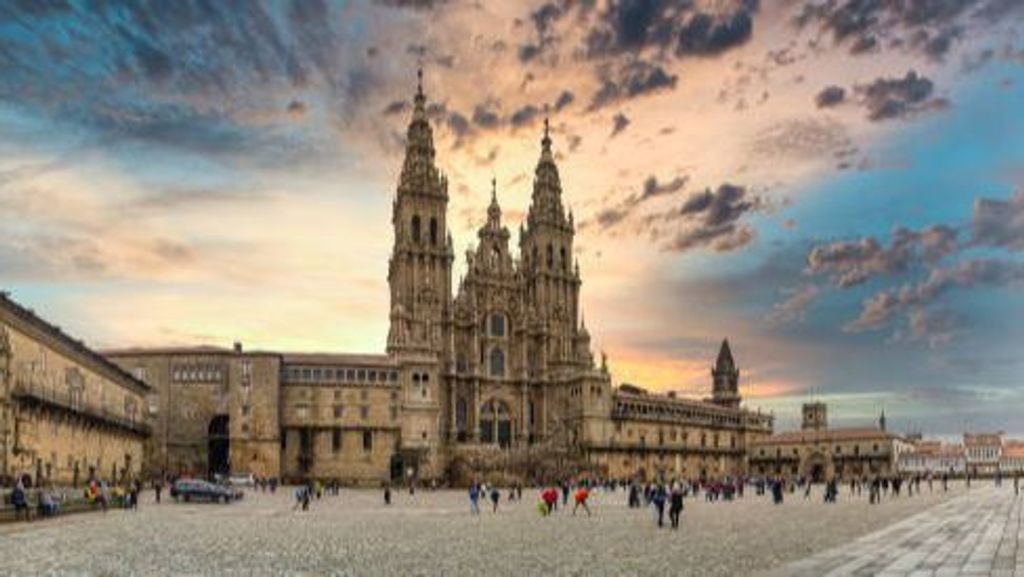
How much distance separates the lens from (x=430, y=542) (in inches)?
1324

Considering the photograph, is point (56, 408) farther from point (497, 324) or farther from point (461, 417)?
point (497, 324)

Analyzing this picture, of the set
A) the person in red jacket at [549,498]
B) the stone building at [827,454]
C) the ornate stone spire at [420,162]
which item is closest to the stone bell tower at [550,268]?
Result: the ornate stone spire at [420,162]

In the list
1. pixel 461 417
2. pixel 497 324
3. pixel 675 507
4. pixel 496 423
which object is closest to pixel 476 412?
pixel 461 417

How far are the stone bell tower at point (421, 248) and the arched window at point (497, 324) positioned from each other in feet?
21.9

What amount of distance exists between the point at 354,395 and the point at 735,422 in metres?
76.5

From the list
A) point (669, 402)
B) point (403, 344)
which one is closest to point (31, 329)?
point (403, 344)

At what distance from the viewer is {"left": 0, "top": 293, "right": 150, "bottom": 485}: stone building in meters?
53.7

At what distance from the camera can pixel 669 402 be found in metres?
142

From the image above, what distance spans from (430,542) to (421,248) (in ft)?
283

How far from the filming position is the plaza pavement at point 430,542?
81.7 feet

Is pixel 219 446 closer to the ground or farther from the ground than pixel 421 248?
closer to the ground

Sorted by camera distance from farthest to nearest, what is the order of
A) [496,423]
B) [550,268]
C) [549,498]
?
[550,268] < [496,423] < [549,498]

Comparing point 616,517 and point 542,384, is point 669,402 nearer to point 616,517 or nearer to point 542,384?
point 542,384

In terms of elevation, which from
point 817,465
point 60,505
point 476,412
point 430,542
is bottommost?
point 817,465
